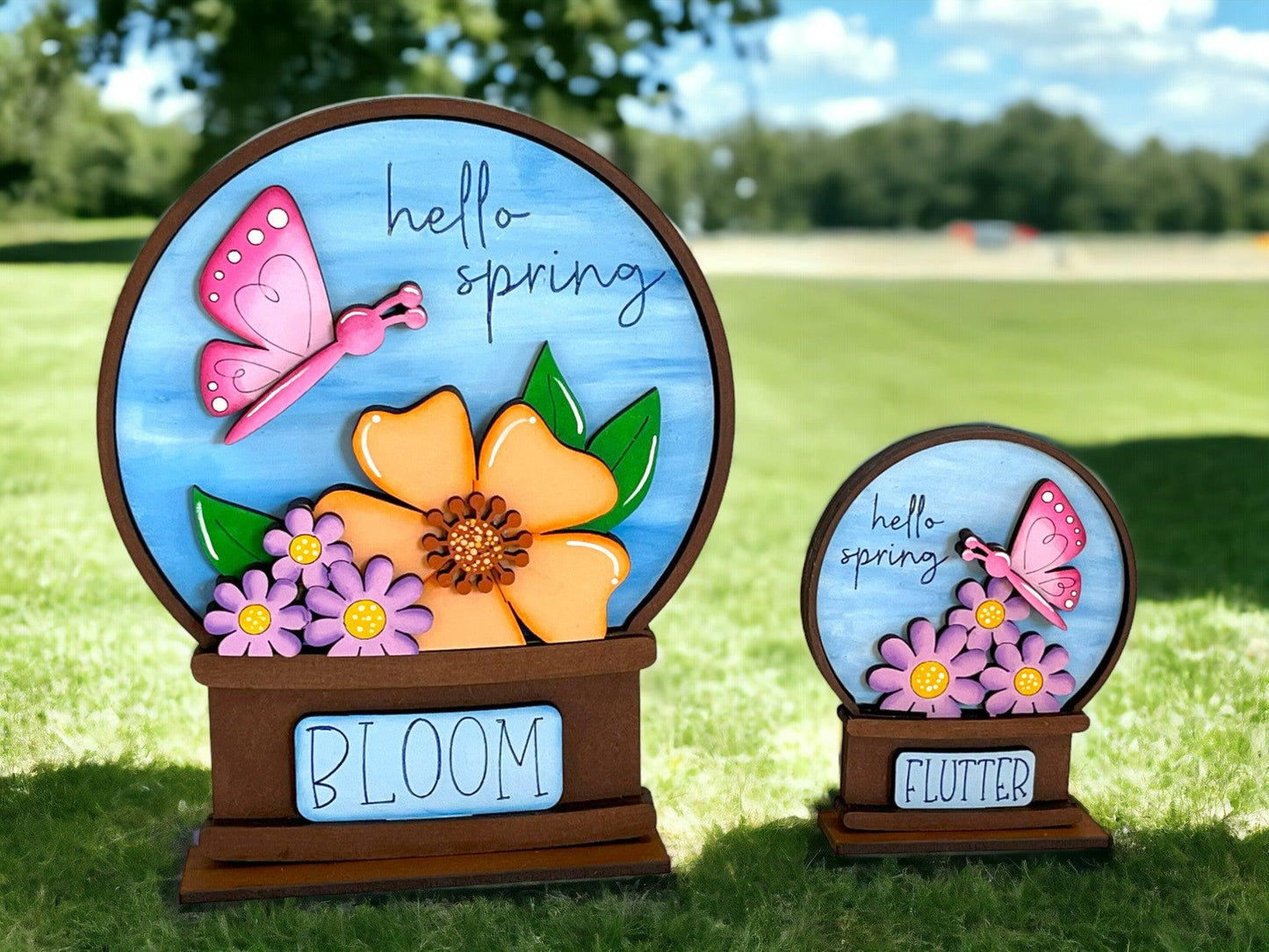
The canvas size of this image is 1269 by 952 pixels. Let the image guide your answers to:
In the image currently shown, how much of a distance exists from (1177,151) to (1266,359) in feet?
49.5

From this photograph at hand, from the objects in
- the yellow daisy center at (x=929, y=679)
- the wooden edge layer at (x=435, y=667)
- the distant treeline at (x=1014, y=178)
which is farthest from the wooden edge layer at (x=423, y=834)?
the distant treeline at (x=1014, y=178)

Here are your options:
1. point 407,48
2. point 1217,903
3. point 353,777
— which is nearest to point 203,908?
point 353,777

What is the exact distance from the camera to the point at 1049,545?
2.68 meters

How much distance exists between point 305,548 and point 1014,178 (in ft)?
84.8

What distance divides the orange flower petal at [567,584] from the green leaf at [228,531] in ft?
1.66

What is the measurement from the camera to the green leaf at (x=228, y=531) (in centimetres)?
237

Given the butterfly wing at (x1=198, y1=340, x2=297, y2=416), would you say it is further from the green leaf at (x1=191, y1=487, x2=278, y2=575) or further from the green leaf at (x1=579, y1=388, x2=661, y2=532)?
the green leaf at (x1=579, y1=388, x2=661, y2=532)

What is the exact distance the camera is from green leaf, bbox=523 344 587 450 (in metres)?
2.44

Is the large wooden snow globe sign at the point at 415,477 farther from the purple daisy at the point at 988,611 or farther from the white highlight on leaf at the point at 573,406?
the purple daisy at the point at 988,611

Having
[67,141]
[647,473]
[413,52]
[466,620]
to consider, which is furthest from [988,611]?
[67,141]

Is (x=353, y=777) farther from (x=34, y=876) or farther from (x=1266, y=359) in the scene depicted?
(x=1266, y=359)

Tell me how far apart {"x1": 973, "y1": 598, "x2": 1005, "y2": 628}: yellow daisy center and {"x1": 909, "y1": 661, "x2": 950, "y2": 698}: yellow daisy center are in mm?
136

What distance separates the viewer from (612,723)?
260cm

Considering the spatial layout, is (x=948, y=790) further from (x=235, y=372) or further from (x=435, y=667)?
(x=235, y=372)
